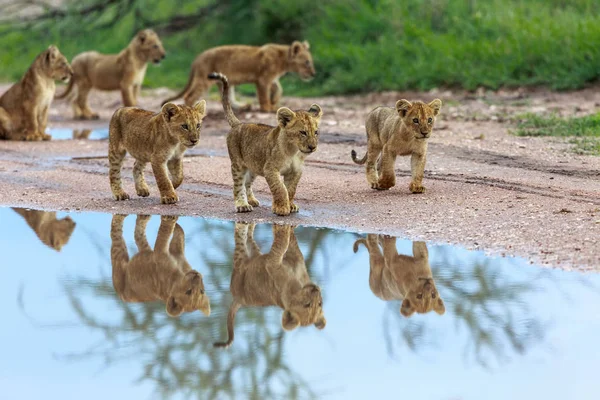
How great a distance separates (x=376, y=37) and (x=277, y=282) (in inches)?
480

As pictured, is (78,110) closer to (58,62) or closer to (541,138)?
(58,62)

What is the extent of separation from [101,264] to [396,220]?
2.15m

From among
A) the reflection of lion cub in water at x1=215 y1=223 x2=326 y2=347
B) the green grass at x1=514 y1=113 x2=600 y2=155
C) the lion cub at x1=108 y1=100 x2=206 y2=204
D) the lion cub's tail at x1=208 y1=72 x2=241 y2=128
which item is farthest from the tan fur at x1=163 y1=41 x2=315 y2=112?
the reflection of lion cub in water at x1=215 y1=223 x2=326 y2=347

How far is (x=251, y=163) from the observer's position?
26.6ft

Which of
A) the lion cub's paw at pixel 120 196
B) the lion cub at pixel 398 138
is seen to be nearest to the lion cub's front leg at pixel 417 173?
the lion cub at pixel 398 138

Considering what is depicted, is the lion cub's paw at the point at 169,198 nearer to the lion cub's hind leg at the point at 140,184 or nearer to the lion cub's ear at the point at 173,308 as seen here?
the lion cub's hind leg at the point at 140,184

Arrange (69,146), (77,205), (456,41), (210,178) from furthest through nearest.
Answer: (456,41) → (69,146) → (210,178) → (77,205)

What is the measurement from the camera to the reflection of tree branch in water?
4.75 m

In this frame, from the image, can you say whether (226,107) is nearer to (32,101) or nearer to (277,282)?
(277,282)

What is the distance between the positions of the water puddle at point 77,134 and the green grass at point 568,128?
5095 millimetres

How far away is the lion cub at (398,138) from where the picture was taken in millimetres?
8398

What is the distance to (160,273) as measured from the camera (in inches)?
263

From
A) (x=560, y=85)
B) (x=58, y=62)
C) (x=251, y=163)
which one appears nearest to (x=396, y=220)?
(x=251, y=163)

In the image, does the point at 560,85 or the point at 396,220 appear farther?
the point at 560,85
